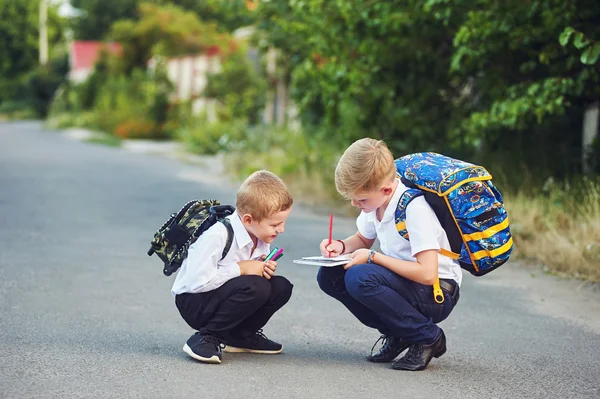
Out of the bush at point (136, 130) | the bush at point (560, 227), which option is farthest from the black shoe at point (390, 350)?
the bush at point (136, 130)

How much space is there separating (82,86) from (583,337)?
4236 cm

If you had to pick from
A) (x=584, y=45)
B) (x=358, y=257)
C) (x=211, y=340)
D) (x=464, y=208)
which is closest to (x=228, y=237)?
(x=211, y=340)

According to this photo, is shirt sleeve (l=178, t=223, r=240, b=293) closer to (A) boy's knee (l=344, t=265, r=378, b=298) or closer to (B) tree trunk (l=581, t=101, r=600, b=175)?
(A) boy's knee (l=344, t=265, r=378, b=298)

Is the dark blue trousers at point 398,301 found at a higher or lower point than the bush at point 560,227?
higher

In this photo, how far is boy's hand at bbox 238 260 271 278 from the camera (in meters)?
5.15

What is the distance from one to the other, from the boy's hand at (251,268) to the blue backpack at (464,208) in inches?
29.5

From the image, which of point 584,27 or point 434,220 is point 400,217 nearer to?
point 434,220

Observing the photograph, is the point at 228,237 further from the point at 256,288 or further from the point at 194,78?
the point at 194,78

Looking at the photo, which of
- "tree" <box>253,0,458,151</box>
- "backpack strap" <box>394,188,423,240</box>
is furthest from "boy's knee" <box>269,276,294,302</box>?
"tree" <box>253,0,458,151</box>

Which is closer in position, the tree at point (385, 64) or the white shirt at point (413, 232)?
the white shirt at point (413, 232)

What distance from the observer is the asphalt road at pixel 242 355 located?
4828 mm

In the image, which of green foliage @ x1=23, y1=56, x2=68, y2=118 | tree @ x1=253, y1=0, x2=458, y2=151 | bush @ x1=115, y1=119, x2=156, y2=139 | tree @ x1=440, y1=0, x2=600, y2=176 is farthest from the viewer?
green foliage @ x1=23, y1=56, x2=68, y2=118

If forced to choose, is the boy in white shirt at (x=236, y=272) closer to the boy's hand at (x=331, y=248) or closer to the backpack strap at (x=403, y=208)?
the boy's hand at (x=331, y=248)

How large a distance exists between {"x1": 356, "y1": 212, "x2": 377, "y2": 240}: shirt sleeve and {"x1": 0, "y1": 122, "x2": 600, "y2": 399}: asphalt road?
2.31 feet
